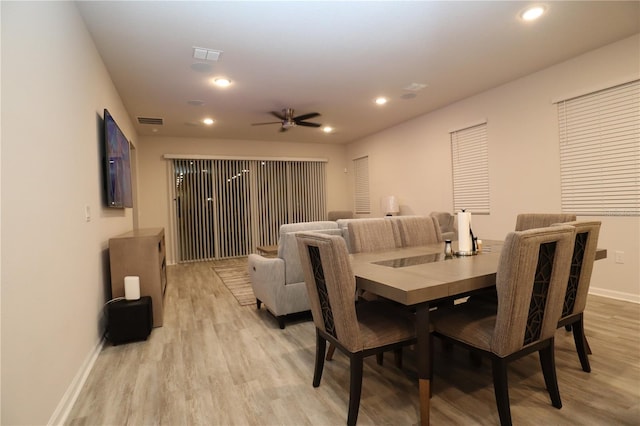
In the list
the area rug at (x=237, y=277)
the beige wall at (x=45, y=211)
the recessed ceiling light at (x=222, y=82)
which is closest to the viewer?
the beige wall at (x=45, y=211)

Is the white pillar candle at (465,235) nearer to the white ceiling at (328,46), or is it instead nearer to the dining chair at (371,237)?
the dining chair at (371,237)

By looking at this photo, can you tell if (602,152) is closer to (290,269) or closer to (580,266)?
(580,266)

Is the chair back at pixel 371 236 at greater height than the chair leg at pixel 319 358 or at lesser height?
greater

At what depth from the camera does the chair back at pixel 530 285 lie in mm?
1467

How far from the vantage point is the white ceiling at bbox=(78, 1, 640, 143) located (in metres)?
2.62

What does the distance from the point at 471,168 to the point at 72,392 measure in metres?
5.21

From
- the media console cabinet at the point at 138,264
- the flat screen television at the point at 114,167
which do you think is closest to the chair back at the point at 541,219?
the media console cabinet at the point at 138,264

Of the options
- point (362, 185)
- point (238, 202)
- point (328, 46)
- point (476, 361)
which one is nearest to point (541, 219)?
point (476, 361)

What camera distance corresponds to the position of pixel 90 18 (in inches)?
103

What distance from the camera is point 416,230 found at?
3092mm

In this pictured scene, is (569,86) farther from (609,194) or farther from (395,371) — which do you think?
(395,371)

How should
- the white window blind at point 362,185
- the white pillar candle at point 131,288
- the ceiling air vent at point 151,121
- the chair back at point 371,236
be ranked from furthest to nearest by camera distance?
the white window blind at point 362,185 → the ceiling air vent at point 151,121 → the white pillar candle at point 131,288 → the chair back at point 371,236

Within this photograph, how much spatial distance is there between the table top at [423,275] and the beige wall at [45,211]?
1.54 m

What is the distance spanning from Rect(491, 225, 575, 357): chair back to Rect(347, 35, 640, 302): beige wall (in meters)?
2.70
